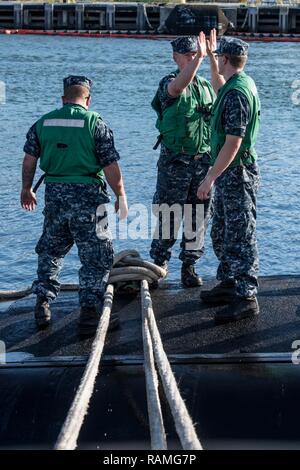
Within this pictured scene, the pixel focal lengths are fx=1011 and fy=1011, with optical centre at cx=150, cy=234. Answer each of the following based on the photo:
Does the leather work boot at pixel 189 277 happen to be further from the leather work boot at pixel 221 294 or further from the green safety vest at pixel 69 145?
the green safety vest at pixel 69 145

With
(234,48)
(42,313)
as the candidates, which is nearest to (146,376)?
(42,313)

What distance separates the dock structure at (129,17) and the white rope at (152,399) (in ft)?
181

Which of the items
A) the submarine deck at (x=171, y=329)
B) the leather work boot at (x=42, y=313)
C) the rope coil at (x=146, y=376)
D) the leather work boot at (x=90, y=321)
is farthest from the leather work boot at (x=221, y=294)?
the leather work boot at (x=42, y=313)

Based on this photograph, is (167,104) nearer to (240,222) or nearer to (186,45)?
(186,45)

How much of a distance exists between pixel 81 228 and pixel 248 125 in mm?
1294

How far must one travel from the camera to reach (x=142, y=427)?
5426mm

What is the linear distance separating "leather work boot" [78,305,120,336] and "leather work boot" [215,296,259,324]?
28.1 inches

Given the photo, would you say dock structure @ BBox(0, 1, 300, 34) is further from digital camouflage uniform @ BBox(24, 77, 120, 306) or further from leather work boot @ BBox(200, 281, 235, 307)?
digital camouflage uniform @ BBox(24, 77, 120, 306)

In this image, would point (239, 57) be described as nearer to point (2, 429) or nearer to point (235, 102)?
point (235, 102)

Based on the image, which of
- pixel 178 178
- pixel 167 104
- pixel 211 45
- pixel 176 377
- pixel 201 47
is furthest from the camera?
pixel 178 178

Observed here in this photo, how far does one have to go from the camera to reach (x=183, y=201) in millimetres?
7746

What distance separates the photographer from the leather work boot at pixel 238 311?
272 inches

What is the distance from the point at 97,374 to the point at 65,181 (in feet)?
4.54
